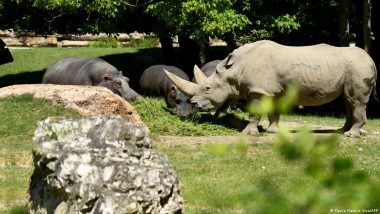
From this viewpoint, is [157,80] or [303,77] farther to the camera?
[157,80]

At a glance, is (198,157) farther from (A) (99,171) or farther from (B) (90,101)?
(A) (99,171)

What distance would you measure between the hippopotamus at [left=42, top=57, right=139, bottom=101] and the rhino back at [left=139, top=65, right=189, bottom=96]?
1.21m

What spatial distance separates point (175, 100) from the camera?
58.7 ft

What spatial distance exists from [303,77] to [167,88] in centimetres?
477

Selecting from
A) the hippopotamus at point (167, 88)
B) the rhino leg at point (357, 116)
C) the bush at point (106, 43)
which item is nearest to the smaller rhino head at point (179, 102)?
the hippopotamus at point (167, 88)

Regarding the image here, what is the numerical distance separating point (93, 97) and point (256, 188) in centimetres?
1228

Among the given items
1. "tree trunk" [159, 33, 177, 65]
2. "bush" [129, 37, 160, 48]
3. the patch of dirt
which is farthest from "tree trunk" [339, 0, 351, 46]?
"bush" [129, 37, 160, 48]

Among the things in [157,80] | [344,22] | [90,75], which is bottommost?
[157,80]

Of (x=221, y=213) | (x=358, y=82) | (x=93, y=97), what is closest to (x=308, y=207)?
(x=221, y=213)

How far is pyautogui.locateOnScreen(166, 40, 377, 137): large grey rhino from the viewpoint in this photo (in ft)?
49.4

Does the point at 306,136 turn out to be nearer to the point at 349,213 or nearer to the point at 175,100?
the point at 349,213

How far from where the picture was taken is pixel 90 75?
19.1m

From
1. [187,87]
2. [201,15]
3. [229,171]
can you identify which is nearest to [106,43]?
[201,15]

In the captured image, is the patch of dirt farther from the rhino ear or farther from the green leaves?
the green leaves
